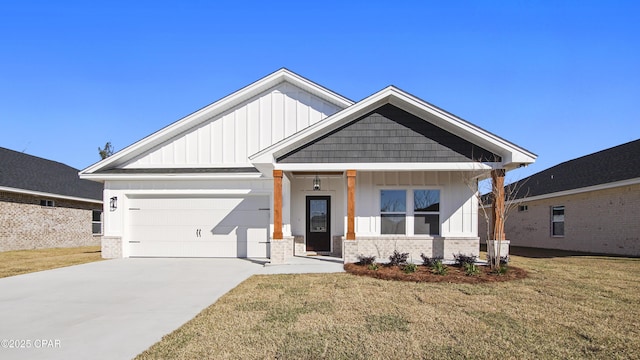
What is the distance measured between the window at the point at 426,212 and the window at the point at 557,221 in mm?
11709

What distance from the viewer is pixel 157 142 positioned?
1508 cm

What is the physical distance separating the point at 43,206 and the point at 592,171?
28.0 m

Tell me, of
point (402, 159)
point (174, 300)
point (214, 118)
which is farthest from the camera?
point (214, 118)

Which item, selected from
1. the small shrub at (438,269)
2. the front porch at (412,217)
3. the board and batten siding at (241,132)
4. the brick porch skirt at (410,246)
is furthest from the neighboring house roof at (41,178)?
the small shrub at (438,269)

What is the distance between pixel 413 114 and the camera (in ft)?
39.7

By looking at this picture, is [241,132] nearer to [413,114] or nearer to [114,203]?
[114,203]

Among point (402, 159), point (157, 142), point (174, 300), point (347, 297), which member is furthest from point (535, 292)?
point (157, 142)

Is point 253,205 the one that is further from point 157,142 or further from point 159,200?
point 157,142

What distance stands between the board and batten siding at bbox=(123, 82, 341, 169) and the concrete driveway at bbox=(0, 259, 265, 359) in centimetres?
449

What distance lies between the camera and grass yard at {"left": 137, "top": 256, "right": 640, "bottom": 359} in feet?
15.4

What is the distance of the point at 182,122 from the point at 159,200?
3.12 meters

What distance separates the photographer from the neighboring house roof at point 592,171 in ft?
54.4

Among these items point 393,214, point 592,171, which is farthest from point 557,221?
point 393,214

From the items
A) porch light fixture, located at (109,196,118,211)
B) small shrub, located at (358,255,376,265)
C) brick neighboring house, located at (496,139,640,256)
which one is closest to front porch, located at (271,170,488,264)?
small shrub, located at (358,255,376,265)
